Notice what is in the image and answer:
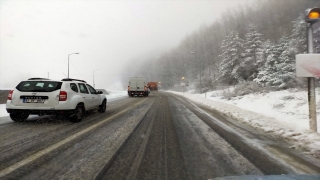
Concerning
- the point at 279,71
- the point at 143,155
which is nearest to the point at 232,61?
the point at 279,71

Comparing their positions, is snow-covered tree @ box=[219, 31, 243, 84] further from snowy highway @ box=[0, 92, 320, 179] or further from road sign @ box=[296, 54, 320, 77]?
snowy highway @ box=[0, 92, 320, 179]

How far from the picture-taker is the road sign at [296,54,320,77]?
16.8 feet

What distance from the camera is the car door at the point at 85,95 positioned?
27.1 ft

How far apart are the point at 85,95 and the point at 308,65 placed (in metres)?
7.62

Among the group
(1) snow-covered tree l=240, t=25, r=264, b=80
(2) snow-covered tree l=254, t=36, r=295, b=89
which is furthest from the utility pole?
(1) snow-covered tree l=240, t=25, r=264, b=80

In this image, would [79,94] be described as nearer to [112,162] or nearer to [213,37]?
[112,162]

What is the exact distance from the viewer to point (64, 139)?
4.87 metres

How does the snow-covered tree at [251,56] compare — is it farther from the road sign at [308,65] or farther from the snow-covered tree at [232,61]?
the road sign at [308,65]

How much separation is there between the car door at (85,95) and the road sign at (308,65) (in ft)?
24.0

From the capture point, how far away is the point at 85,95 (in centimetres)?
839

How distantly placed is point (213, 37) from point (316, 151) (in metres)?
96.1

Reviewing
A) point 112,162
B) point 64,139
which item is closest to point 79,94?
point 64,139

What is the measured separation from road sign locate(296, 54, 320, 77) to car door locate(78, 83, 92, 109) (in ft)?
24.0

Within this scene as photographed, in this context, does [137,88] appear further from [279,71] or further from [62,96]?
[62,96]
